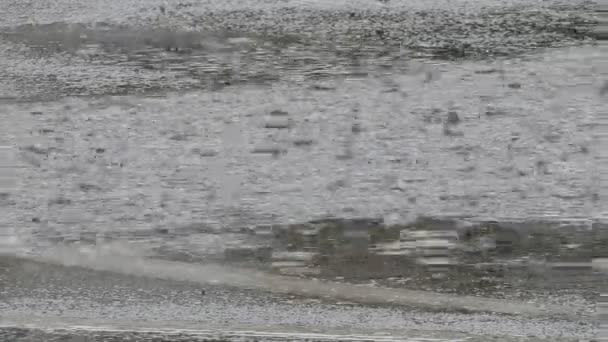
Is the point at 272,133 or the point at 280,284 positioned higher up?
the point at 272,133

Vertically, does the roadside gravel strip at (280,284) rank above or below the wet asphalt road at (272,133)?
below

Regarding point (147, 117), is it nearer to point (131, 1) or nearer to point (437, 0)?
point (131, 1)

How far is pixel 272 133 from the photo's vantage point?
5977 millimetres

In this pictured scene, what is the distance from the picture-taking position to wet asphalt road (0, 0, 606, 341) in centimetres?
484

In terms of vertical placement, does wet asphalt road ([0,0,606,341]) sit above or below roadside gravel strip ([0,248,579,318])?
above

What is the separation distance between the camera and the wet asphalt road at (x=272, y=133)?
15.9ft

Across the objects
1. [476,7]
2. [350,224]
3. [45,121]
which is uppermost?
[476,7]

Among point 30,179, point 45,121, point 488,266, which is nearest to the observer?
point 488,266

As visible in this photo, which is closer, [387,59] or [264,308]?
[264,308]

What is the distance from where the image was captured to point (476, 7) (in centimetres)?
697

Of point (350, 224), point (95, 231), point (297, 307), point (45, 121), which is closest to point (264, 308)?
point (297, 307)

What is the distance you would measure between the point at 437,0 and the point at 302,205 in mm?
2424

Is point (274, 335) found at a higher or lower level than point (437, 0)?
lower

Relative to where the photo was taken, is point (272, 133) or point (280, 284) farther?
point (272, 133)
